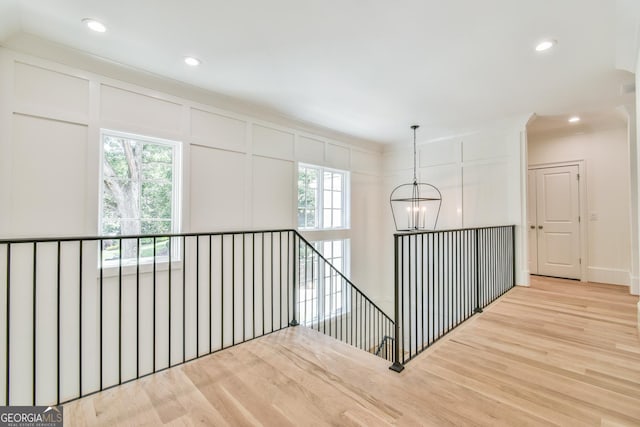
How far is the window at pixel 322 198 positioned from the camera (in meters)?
4.84

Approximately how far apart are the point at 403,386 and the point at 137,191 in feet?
10.2

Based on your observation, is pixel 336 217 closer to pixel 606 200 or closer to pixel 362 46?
pixel 362 46

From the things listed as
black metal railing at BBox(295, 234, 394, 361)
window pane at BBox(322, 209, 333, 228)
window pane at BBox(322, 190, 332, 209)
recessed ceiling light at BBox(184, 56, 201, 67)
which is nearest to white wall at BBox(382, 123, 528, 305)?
black metal railing at BBox(295, 234, 394, 361)

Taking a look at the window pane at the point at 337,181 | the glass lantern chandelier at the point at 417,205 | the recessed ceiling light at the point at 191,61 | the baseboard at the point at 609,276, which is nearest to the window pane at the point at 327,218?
the window pane at the point at 337,181

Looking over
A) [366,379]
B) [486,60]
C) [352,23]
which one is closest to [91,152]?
[352,23]

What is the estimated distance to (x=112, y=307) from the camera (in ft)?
9.24

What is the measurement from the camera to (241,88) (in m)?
3.42

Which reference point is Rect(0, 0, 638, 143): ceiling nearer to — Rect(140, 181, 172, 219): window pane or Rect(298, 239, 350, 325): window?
Rect(140, 181, 172, 219): window pane

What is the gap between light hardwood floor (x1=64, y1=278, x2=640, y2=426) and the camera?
1624mm

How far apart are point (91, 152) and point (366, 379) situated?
3124 millimetres

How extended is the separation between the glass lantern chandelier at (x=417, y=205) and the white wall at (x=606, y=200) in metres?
2.26

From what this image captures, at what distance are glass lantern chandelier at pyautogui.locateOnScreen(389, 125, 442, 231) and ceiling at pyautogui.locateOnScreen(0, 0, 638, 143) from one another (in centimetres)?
175

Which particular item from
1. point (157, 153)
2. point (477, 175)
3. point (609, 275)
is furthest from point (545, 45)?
point (609, 275)

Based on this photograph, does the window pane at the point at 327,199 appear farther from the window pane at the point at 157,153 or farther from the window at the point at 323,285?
the window pane at the point at 157,153
